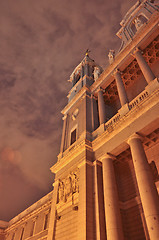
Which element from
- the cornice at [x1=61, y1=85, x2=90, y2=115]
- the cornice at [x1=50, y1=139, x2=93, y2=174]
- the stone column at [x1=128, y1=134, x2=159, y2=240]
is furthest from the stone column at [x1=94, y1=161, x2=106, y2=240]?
the cornice at [x1=61, y1=85, x2=90, y2=115]

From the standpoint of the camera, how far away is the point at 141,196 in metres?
9.56

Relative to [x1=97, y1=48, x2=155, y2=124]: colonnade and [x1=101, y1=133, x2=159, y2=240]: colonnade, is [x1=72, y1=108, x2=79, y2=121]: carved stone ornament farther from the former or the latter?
[x1=101, y1=133, x2=159, y2=240]: colonnade

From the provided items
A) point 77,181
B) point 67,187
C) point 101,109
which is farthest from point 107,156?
point 101,109

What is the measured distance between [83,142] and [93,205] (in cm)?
538

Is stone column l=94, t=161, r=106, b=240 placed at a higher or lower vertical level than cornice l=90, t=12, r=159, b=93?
lower

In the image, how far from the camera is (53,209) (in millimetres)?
16125

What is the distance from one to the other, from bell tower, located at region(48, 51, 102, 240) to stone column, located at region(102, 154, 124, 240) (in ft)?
4.97

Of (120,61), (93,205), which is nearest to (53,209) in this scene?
(93,205)

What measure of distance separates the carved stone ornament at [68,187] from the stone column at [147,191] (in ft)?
19.7

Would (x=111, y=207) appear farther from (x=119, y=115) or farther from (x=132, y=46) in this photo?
(x=132, y=46)

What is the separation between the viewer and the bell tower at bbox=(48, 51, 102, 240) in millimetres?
12172

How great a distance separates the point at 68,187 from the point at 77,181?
4.32 ft

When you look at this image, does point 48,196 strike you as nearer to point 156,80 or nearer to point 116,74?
point 116,74

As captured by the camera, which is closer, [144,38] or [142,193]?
[142,193]
